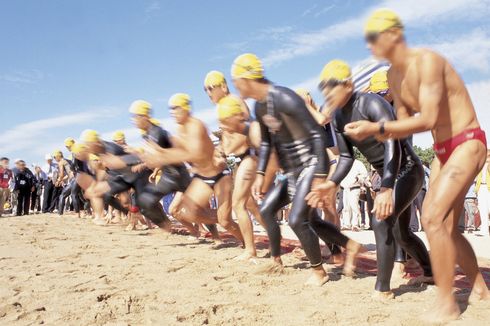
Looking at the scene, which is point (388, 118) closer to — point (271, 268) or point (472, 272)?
point (472, 272)

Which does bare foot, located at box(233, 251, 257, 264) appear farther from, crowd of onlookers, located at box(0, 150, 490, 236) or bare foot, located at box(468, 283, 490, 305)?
bare foot, located at box(468, 283, 490, 305)

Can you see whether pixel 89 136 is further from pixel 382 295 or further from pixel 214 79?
pixel 382 295

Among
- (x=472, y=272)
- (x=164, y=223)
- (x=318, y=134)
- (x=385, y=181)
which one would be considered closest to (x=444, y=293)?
(x=472, y=272)

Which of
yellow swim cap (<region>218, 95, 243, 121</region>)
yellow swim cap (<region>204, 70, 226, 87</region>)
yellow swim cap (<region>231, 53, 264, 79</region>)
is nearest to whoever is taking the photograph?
yellow swim cap (<region>231, 53, 264, 79</region>)

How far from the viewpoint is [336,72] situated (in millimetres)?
3412

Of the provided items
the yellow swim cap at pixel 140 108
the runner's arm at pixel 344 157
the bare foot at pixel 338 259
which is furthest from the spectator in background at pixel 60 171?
the runner's arm at pixel 344 157

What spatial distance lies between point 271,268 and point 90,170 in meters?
7.21

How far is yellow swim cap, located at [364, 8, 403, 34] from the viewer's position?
272 centimetres

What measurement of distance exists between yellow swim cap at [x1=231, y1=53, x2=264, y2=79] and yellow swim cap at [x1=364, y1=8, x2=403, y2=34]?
139 centimetres

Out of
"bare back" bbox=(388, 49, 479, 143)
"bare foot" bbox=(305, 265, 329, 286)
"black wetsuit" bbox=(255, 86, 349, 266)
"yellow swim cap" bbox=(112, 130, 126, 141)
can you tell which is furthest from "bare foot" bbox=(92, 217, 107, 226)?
"bare back" bbox=(388, 49, 479, 143)

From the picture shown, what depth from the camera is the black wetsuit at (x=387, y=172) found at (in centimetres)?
323

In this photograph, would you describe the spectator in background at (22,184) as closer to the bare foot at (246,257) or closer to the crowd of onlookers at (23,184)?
the crowd of onlookers at (23,184)

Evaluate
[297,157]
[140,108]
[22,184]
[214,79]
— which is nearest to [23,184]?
[22,184]

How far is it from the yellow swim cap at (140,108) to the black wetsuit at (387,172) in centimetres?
401
